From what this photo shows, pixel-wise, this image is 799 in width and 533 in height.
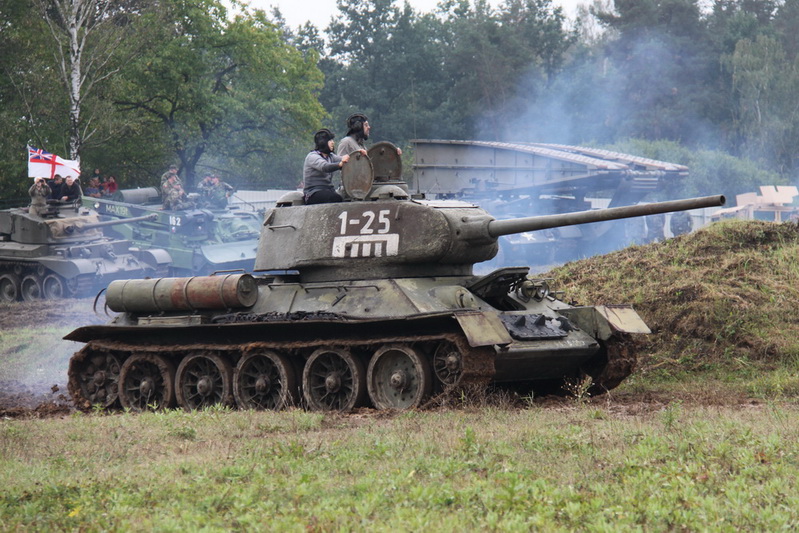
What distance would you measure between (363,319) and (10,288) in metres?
18.0

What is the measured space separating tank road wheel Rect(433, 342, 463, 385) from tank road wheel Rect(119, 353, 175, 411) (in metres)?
3.82

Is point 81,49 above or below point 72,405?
above

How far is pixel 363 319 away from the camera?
12.2 metres

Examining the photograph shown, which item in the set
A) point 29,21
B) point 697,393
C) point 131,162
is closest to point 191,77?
point 131,162

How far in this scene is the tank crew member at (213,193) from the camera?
96.7 ft

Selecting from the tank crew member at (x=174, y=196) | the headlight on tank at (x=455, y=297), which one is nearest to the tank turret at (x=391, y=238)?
the headlight on tank at (x=455, y=297)

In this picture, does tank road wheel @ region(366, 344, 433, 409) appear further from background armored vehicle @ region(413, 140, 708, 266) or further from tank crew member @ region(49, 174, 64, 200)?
tank crew member @ region(49, 174, 64, 200)

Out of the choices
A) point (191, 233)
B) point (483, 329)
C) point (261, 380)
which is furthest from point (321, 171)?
point (191, 233)

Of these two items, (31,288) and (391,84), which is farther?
(391,84)

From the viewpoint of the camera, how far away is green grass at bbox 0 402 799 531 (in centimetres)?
682

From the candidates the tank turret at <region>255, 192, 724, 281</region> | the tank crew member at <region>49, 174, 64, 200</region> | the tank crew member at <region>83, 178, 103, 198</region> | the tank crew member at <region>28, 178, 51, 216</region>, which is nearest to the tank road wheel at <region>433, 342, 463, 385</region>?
the tank turret at <region>255, 192, 724, 281</region>

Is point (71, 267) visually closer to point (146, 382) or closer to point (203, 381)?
point (146, 382)

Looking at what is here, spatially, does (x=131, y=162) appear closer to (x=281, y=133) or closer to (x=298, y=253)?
(x=281, y=133)

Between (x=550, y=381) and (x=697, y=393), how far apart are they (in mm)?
1874
